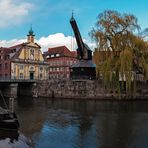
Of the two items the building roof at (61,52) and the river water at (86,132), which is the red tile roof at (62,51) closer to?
the building roof at (61,52)

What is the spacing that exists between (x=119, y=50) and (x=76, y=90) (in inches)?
465

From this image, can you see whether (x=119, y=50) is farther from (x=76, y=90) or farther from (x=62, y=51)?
(x=62, y=51)

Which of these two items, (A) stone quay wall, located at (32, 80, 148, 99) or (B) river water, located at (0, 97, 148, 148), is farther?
(A) stone quay wall, located at (32, 80, 148, 99)

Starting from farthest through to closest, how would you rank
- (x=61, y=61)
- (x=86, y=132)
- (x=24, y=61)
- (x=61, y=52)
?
(x=61, y=52), (x=61, y=61), (x=24, y=61), (x=86, y=132)

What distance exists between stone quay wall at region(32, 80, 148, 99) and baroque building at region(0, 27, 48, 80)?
14.2 meters

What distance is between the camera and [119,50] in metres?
40.2

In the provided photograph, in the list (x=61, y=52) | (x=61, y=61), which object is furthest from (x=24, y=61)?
(x=61, y=52)

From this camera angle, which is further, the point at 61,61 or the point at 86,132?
the point at 61,61

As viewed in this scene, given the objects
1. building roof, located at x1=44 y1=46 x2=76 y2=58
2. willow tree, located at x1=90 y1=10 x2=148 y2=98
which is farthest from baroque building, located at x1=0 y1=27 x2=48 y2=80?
willow tree, located at x1=90 y1=10 x2=148 y2=98

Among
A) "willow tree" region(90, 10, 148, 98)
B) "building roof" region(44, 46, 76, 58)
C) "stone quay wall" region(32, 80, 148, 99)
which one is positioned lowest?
"stone quay wall" region(32, 80, 148, 99)

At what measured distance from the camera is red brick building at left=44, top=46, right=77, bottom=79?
90562 millimetres

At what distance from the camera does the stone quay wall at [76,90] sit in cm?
4597

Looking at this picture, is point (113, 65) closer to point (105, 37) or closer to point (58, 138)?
point (105, 37)

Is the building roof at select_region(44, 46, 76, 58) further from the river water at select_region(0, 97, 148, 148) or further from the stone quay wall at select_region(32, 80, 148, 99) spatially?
the river water at select_region(0, 97, 148, 148)
